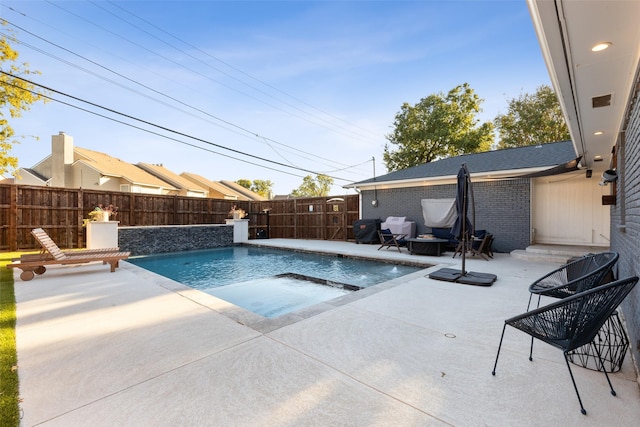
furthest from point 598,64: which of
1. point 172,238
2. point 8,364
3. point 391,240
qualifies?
point 172,238

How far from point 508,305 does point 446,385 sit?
8.09ft

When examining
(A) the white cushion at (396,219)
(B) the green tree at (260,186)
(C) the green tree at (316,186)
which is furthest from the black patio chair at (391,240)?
(B) the green tree at (260,186)

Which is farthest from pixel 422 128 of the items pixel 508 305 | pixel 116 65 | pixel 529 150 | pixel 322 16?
pixel 508 305

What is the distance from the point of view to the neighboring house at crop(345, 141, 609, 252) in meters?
8.34

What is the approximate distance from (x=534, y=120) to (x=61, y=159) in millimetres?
32804

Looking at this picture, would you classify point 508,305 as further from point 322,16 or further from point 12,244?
point 12,244

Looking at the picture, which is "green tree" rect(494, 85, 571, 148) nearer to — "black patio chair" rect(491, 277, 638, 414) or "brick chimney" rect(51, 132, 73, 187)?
"black patio chair" rect(491, 277, 638, 414)

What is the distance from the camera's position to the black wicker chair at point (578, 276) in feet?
8.49

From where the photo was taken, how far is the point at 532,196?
9086 mm

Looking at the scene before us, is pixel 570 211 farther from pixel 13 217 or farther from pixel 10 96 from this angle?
pixel 10 96

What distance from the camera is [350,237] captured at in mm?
13797

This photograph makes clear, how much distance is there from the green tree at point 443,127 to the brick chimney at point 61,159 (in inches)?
977

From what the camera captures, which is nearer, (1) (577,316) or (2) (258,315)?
(1) (577,316)

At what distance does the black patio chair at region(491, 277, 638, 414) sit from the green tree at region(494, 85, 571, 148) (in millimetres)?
24067
